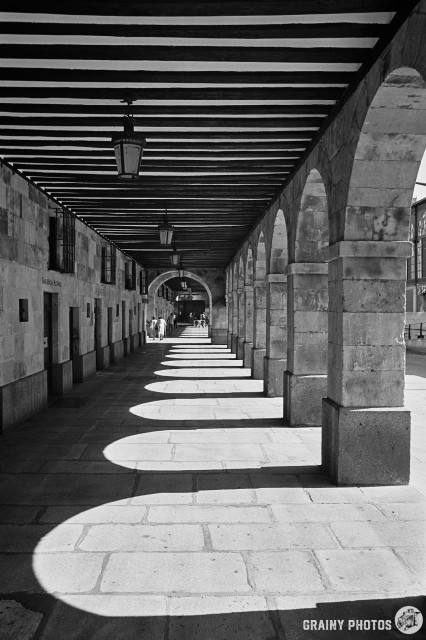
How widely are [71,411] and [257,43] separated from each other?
6190mm

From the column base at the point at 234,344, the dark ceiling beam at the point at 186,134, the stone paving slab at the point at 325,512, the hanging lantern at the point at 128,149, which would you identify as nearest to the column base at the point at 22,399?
the dark ceiling beam at the point at 186,134

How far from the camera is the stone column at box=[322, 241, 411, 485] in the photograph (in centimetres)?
492

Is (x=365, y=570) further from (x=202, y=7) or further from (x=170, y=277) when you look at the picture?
(x=170, y=277)

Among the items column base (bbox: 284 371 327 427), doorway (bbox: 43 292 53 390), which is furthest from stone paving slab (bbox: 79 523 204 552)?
doorway (bbox: 43 292 53 390)

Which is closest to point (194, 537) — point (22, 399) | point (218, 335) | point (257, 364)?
point (22, 399)

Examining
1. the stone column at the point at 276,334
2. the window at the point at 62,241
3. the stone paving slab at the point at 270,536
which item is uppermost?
the window at the point at 62,241

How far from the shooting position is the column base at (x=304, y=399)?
7250 mm

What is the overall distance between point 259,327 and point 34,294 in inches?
218

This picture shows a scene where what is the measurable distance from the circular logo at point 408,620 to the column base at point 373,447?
2.05 metres

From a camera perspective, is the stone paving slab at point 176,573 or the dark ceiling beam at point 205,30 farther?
the dark ceiling beam at point 205,30

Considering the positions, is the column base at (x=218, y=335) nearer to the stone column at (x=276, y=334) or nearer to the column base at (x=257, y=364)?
the column base at (x=257, y=364)

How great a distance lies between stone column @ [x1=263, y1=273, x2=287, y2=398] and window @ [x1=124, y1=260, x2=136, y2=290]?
30.0 feet

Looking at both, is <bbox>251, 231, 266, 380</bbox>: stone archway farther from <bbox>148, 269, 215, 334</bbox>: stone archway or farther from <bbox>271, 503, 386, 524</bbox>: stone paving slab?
<bbox>148, 269, 215, 334</bbox>: stone archway

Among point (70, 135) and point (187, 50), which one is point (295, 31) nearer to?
point (187, 50)
